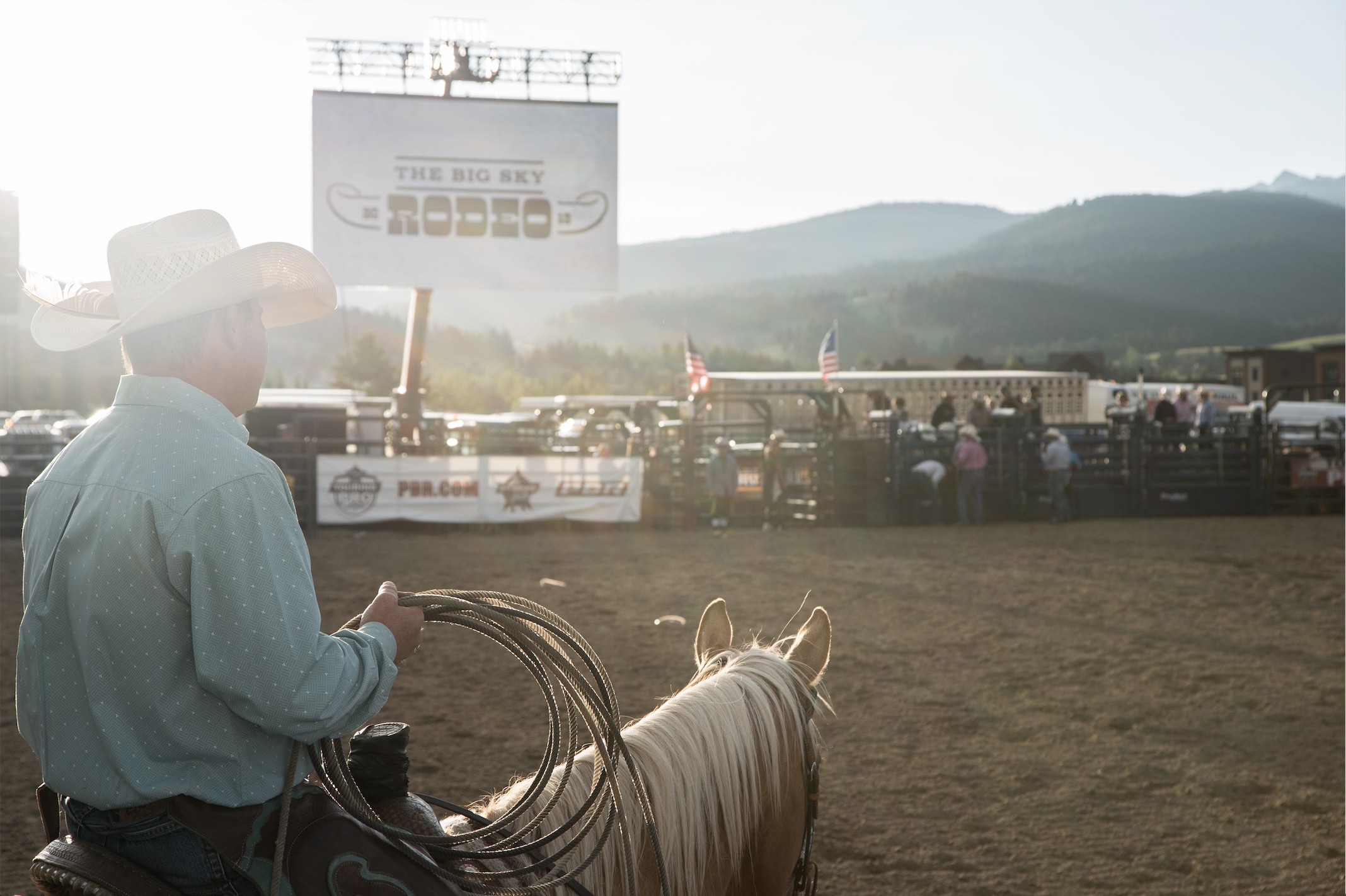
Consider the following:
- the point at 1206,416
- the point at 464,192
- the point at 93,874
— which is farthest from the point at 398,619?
the point at 464,192

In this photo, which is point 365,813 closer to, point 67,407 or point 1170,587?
point 1170,587

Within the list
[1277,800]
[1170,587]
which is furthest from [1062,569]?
[1277,800]

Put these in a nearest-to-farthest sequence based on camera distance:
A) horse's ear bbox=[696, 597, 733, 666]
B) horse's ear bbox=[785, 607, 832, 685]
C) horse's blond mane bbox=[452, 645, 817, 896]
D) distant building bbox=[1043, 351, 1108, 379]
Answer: horse's blond mane bbox=[452, 645, 817, 896] → horse's ear bbox=[785, 607, 832, 685] → horse's ear bbox=[696, 597, 733, 666] → distant building bbox=[1043, 351, 1108, 379]

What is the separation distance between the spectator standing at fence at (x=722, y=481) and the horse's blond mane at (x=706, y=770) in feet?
47.5

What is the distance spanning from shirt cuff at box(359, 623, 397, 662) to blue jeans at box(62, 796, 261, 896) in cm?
37

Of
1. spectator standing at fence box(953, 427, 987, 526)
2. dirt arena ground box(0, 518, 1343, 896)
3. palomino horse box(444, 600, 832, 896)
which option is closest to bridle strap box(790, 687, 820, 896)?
palomino horse box(444, 600, 832, 896)

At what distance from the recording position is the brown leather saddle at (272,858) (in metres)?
1.52

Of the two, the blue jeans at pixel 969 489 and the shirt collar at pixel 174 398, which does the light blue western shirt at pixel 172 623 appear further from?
the blue jeans at pixel 969 489

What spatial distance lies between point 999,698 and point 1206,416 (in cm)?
1606

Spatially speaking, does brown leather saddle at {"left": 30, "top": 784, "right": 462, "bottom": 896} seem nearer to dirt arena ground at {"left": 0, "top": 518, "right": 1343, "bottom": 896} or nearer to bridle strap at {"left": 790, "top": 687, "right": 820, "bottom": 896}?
bridle strap at {"left": 790, "top": 687, "right": 820, "bottom": 896}

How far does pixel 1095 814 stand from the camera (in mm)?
4641

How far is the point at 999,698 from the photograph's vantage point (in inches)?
256

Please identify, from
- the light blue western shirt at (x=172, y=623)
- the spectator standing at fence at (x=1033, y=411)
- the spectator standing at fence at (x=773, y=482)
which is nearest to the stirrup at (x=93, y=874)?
the light blue western shirt at (x=172, y=623)

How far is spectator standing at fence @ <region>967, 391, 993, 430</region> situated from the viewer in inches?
699
